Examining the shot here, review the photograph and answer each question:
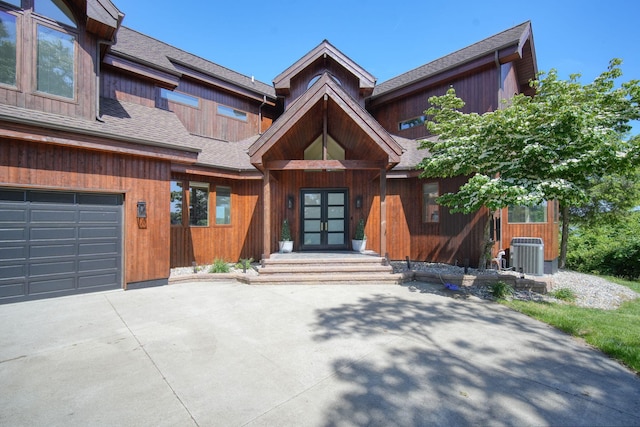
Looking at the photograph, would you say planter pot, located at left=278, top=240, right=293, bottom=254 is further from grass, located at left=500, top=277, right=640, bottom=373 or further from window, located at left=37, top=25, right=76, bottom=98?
window, located at left=37, top=25, right=76, bottom=98

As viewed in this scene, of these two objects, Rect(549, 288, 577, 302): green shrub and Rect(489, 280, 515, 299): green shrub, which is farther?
Rect(549, 288, 577, 302): green shrub

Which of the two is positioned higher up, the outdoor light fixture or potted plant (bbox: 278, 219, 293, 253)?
the outdoor light fixture

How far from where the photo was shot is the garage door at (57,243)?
5.17m

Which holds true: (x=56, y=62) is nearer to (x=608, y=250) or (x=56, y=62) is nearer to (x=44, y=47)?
(x=44, y=47)

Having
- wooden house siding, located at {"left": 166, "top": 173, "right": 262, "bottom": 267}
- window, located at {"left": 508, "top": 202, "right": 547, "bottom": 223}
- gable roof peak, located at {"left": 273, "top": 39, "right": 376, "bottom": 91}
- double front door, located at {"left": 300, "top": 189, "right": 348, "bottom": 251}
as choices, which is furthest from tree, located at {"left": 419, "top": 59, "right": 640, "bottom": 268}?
wooden house siding, located at {"left": 166, "top": 173, "right": 262, "bottom": 267}

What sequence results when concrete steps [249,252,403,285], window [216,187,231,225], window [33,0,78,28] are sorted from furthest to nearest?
window [216,187,231,225] < concrete steps [249,252,403,285] < window [33,0,78,28]

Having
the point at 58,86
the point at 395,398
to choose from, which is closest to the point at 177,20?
the point at 58,86

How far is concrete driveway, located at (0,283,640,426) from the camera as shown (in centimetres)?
231

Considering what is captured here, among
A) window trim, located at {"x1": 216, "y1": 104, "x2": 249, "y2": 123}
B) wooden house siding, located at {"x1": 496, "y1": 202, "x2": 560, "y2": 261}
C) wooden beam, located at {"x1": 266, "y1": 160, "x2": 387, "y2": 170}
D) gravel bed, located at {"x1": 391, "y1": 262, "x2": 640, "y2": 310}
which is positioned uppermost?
window trim, located at {"x1": 216, "y1": 104, "x2": 249, "y2": 123}

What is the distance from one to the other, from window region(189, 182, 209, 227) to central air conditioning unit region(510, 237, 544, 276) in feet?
32.1

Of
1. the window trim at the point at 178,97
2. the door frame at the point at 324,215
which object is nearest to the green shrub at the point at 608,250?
the door frame at the point at 324,215

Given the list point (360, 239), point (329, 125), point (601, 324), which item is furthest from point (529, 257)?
point (329, 125)

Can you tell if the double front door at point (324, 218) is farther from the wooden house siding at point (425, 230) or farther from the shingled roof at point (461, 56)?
the shingled roof at point (461, 56)

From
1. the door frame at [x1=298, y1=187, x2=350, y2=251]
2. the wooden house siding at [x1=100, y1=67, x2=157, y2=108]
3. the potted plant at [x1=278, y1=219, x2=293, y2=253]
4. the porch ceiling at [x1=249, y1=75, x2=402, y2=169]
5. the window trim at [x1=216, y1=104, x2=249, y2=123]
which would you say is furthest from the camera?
the window trim at [x1=216, y1=104, x2=249, y2=123]
